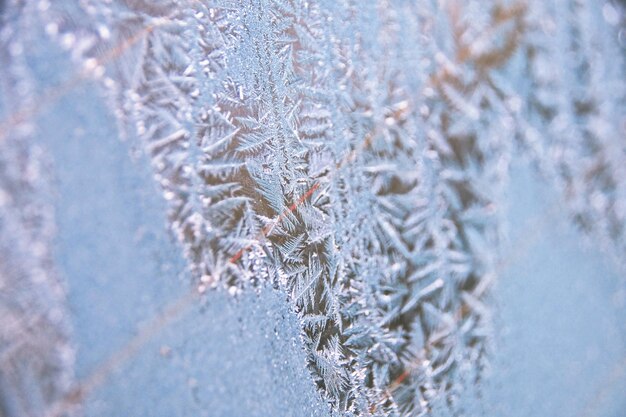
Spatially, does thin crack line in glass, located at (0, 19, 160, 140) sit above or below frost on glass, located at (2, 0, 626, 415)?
above

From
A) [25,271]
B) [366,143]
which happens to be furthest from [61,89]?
[366,143]

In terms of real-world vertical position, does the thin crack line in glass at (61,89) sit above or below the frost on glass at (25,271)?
above

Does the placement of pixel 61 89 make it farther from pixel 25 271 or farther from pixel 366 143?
pixel 366 143

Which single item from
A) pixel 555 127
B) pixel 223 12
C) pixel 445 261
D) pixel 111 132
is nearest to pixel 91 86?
pixel 111 132

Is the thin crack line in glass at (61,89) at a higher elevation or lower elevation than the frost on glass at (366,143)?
higher

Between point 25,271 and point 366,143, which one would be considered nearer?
point 25,271

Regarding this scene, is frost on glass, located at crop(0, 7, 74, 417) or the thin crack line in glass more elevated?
the thin crack line in glass
